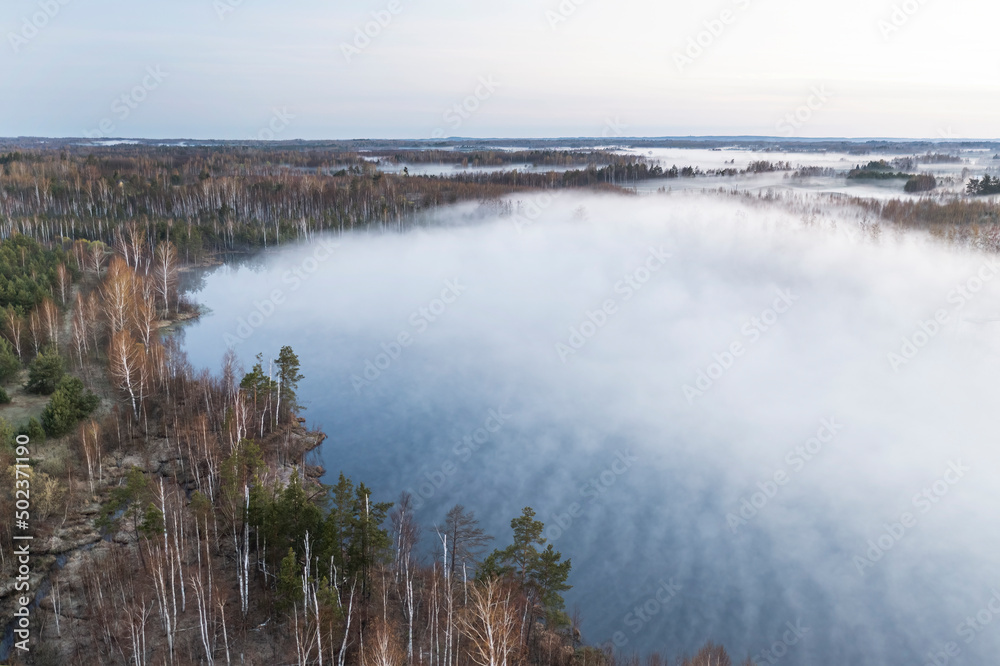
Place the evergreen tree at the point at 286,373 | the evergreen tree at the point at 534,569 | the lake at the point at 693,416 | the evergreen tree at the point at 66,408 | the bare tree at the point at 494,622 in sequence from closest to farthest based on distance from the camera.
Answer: the bare tree at the point at 494,622 → the evergreen tree at the point at 534,569 → the lake at the point at 693,416 → the evergreen tree at the point at 66,408 → the evergreen tree at the point at 286,373

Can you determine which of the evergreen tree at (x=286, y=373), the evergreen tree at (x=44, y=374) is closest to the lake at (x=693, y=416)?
the evergreen tree at (x=286, y=373)

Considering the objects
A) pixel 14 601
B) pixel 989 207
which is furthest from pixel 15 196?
pixel 989 207

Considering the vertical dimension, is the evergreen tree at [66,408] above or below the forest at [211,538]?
above

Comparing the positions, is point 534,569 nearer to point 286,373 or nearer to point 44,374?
point 286,373

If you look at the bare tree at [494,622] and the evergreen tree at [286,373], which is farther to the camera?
the evergreen tree at [286,373]

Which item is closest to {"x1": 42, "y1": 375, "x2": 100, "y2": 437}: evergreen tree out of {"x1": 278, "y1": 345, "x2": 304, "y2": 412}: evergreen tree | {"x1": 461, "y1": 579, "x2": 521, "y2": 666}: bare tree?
{"x1": 278, "y1": 345, "x2": 304, "y2": 412}: evergreen tree

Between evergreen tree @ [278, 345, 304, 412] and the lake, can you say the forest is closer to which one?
evergreen tree @ [278, 345, 304, 412]

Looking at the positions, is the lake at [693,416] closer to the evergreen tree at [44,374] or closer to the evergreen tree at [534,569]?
the evergreen tree at [534,569]

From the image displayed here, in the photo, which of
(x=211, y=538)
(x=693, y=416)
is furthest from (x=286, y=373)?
(x=693, y=416)
